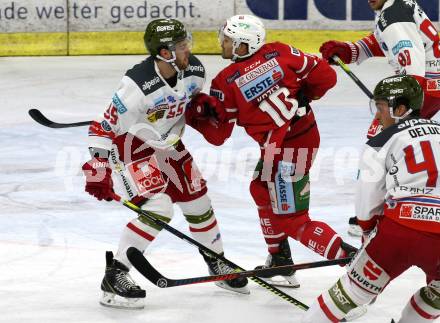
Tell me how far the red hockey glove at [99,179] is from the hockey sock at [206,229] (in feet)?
1.83

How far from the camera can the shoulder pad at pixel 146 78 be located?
4.96 metres

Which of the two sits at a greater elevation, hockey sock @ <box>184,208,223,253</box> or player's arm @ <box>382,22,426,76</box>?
player's arm @ <box>382,22,426,76</box>

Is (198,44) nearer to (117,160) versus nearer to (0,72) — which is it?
(0,72)

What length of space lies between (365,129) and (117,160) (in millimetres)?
3907

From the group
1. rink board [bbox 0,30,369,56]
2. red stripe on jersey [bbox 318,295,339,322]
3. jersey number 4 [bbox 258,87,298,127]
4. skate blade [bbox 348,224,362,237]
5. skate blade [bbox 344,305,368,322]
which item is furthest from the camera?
rink board [bbox 0,30,369,56]

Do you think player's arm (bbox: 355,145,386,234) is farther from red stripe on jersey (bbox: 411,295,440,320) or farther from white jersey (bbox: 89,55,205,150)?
white jersey (bbox: 89,55,205,150)

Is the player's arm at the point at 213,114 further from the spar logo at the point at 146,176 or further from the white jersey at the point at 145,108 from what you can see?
the spar logo at the point at 146,176

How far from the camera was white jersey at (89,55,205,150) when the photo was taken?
496 centimetres

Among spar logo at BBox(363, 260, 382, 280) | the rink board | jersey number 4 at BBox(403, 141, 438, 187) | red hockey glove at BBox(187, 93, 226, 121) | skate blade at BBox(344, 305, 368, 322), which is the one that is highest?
jersey number 4 at BBox(403, 141, 438, 187)

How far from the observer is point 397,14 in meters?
6.10

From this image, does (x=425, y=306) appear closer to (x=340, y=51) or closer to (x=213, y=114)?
(x=213, y=114)

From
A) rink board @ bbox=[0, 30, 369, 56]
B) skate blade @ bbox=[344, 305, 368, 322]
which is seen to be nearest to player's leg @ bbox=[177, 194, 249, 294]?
skate blade @ bbox=[344, 305, 368, 322]

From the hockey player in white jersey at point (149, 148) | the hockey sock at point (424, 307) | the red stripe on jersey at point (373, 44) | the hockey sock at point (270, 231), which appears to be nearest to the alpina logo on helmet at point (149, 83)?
the hockey player in white jersey at point (149, 148)

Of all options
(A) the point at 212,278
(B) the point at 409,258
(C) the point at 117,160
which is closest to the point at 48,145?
(C) the point at 117,160
